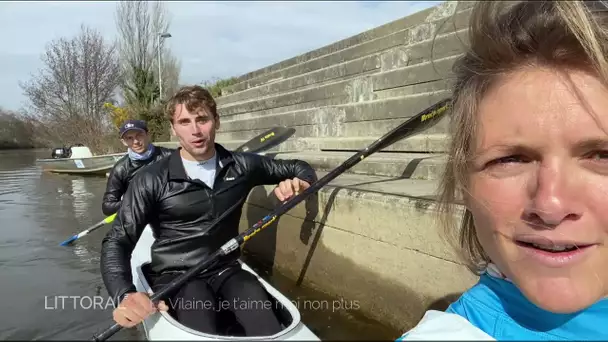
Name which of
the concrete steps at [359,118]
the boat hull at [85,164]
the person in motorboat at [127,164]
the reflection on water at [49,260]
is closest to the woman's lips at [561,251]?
the reflection on water at [49,260]

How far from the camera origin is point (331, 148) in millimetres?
Answer: 5910

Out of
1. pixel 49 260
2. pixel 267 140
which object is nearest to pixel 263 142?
pixel 267 140

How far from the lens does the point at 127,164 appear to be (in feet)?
15.6

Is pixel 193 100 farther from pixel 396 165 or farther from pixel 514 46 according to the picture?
pixel 514 46

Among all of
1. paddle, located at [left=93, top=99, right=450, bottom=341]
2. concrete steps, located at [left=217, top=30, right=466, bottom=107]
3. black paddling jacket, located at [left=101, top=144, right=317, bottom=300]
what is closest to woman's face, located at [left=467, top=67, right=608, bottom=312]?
concrete steps, located at [left=217, top=30, right=466, bottom=107]

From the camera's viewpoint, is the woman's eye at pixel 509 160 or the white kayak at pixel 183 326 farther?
the white kayak at pixel 183 326

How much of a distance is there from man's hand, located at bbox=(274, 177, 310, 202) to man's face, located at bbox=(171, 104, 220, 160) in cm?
60

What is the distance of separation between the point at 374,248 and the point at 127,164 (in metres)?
3.02

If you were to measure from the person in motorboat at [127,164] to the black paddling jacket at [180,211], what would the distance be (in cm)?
189

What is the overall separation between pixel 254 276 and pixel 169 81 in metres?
23.6

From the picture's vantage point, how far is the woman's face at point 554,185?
0.77m

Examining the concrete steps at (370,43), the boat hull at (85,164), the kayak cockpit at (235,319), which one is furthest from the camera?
the boat hull at (85,164)

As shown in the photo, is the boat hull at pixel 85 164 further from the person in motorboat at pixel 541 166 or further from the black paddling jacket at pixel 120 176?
the person in motorboat at pixel 541 166

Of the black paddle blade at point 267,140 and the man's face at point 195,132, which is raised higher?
the man's face at point 195,132
